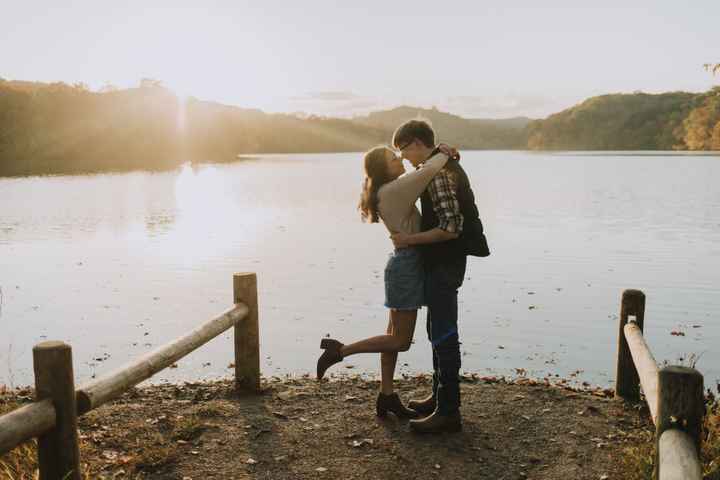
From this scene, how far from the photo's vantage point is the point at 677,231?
86.3 ft

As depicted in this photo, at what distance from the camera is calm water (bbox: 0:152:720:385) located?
11.2 meters

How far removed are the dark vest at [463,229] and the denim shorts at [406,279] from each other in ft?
0.43

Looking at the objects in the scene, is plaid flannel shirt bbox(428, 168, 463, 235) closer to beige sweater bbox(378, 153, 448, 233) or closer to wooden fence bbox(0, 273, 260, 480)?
beige sweater bbox(378, 153, 448, 233)

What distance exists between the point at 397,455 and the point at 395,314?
3.98ft

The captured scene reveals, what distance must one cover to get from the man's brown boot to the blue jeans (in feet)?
0.67

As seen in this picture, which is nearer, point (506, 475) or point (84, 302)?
point (506, 475)

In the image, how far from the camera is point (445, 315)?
560cm

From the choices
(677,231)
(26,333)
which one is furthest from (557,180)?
(26,333)

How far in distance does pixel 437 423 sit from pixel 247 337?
7.69ft

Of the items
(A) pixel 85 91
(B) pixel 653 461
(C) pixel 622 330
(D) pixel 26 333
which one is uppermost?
(A) pixel 85 91

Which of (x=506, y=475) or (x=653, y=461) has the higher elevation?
(x=653, y=461)

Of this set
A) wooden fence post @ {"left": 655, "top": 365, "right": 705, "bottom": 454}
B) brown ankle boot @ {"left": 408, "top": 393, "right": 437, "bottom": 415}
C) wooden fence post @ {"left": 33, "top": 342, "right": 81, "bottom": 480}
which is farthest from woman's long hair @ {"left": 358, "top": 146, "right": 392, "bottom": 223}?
wooden fence post @ {"left": 655, "top": 365, "right": 705, "bottom": 454}

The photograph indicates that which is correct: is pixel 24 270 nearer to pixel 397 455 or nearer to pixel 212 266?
pixel 212 266

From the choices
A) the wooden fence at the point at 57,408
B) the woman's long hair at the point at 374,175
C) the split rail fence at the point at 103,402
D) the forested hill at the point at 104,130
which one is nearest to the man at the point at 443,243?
the woman's long hair at the point at 374,175
